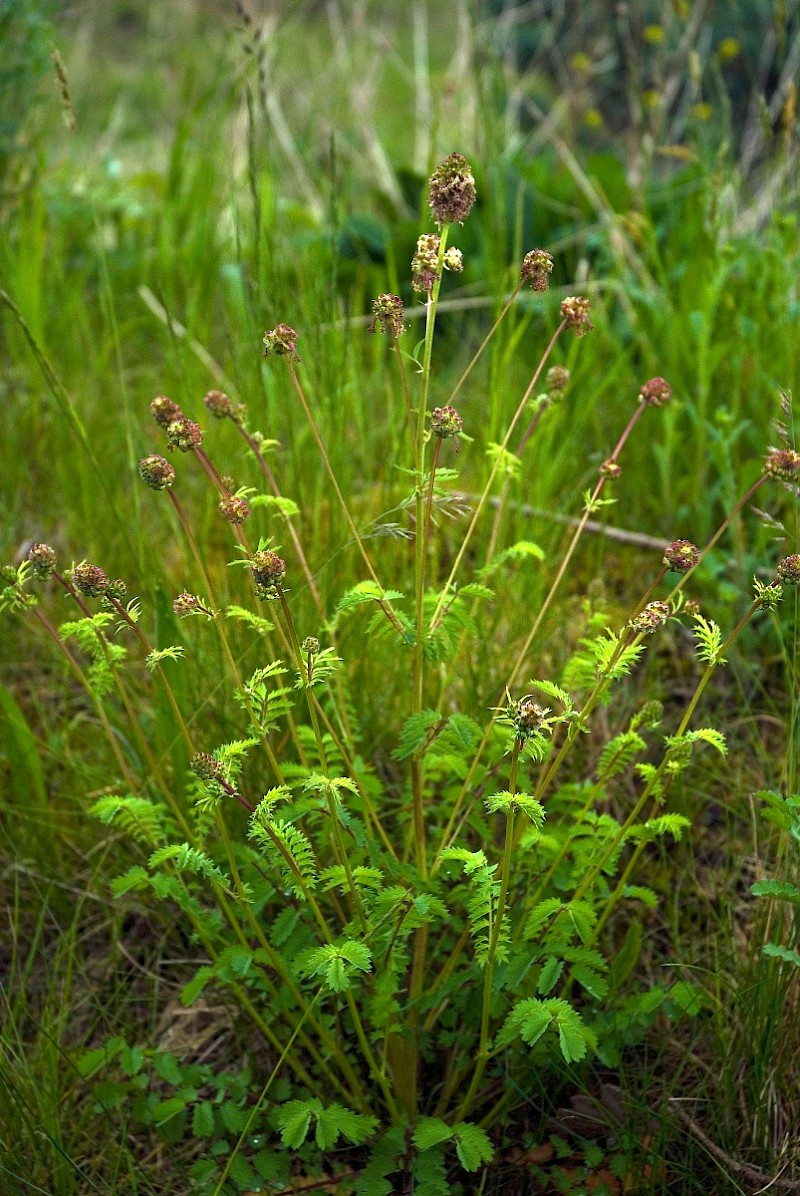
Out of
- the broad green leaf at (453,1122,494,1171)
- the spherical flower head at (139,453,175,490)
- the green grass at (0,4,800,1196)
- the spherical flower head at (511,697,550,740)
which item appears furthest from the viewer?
the green grass at (0,4,800,1196)

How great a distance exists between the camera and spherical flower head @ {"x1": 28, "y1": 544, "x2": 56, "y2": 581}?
1291mm

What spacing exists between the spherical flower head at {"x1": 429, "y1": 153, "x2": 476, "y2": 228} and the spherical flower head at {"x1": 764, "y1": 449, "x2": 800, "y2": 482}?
0.47m

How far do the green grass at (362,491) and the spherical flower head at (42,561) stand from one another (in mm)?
321

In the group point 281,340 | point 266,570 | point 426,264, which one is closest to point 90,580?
point 266,570

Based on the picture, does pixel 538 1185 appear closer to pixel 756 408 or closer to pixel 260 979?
pixel 260 979

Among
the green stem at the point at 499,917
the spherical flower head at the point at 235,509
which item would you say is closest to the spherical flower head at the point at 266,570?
the spherical flower head at the point at 235,509

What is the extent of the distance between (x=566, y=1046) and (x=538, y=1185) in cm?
31

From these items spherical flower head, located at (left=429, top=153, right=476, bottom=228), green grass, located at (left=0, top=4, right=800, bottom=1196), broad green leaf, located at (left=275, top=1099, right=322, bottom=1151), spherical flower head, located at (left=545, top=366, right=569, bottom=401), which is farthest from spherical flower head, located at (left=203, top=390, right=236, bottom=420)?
broad green leaf, located at (left=275, top=1099, right=322, bottom=1151)

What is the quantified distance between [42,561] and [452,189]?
621 millimetres

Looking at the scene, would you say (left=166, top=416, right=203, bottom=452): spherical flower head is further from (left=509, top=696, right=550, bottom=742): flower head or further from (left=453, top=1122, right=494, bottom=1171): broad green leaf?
(left=453, top=1122, right=494, bottom=1171): broad green leaf

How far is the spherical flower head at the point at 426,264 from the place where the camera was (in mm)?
1176

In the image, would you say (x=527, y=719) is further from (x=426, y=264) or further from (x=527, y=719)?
(x=426, y=264)

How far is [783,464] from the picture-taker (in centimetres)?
132

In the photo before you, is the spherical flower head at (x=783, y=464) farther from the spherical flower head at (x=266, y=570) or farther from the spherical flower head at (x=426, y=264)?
the spherical flower head at (x=266, y=570)
